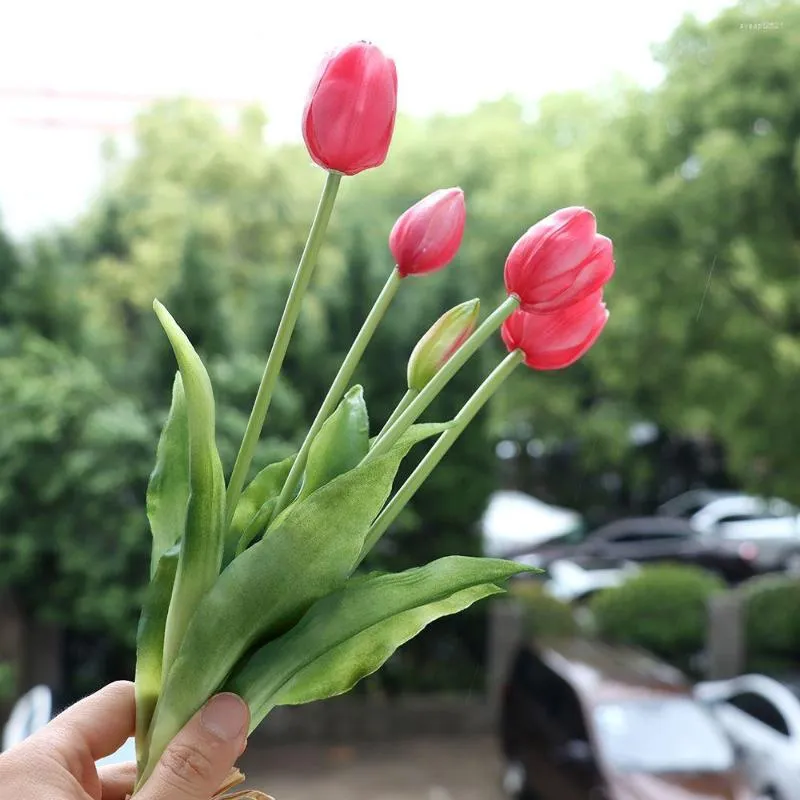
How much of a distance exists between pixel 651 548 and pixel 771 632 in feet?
15.8

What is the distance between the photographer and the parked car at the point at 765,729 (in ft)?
14.6

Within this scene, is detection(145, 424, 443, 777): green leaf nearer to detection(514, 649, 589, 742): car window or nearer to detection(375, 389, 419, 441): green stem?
detection(375, 389, 419, 441): green stem

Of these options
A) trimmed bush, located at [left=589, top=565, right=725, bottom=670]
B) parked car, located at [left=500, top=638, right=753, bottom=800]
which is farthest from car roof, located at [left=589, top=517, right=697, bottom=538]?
parked car, located at [left=500, top=638, right=753, bottom=800]

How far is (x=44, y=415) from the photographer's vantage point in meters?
5.82

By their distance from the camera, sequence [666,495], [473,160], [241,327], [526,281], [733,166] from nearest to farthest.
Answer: [526,281] → [733,166] → [241,327] → [473,160] → [666,495]

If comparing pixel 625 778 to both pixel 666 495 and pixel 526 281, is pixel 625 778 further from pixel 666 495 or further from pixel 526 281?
pixel 666 495

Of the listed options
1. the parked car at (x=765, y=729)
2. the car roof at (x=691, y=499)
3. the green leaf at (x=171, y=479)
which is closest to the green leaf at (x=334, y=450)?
the green leaf at (x=171, y=479)

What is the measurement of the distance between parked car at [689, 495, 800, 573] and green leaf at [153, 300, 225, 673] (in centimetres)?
1096

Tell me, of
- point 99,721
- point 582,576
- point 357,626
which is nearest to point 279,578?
point 357,626

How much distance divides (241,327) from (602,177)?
8.35 feet

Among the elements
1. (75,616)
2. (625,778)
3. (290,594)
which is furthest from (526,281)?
(75,616)

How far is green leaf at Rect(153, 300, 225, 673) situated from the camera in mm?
805

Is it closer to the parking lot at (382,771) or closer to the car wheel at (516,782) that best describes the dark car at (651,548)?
the parking lot at (382,771)

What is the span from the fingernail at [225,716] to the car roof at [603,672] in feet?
13.0
